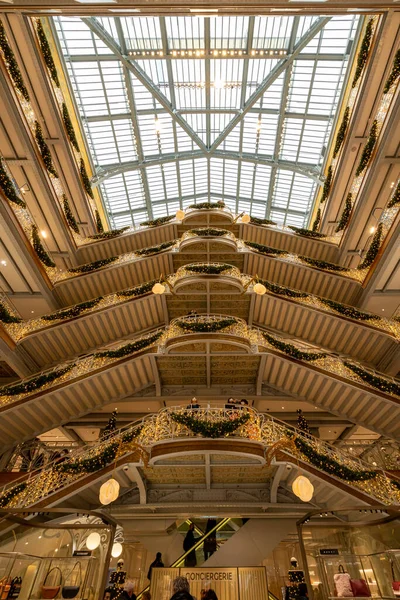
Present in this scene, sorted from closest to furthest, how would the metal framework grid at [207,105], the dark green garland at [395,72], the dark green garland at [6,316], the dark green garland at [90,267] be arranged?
the dark green garland at [395,72] < the dark green garland at [6,316] < the dark green garland at [90,267] < the metal framework grid at [207,105]

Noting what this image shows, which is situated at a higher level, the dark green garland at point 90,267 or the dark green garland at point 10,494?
the dark green garland at point 90,267

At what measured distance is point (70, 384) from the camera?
11086 millimetres

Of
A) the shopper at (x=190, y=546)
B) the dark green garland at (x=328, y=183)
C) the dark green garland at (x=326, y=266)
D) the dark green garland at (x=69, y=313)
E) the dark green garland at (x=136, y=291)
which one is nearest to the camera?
the shopper at (x=190, y=546)

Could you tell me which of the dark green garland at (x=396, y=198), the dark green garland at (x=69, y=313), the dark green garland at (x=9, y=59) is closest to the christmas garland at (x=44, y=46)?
the dark green garland at (x=9, y=59)

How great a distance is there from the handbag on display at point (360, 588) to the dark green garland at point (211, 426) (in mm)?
4846

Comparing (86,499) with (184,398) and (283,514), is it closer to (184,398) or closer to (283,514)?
(184,398)

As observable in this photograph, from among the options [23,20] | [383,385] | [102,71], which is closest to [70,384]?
[383,385]

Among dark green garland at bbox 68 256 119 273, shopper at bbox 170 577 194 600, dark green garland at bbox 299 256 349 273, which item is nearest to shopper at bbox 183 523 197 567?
shopper at bbox 170 577 194 600

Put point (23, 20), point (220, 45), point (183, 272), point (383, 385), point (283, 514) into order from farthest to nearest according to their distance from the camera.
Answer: point (220, 45) < point (183, 272) < point (23, 20) < point (383, 385) < point (283, 514)

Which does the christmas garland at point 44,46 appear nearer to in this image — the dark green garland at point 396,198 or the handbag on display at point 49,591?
the dark green garland at point 396,198

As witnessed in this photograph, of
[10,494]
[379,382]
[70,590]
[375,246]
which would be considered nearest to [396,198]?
[375,246]

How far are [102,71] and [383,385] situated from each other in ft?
69.9

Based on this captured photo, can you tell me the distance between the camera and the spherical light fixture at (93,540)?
475cm

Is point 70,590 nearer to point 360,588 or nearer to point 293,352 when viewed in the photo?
point 360,588
